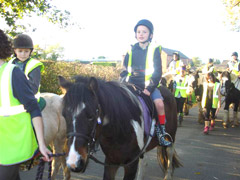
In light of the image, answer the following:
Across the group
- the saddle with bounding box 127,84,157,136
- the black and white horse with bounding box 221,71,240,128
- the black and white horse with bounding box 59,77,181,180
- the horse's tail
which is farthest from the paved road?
the black and white horse with bounding box 59,77,181,180

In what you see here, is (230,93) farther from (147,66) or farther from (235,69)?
(147,66)

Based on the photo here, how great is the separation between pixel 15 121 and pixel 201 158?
4913mm

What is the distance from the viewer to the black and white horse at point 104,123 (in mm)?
2008

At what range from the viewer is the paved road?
4.52 m

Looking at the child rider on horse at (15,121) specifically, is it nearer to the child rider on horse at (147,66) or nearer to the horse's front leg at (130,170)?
the horse's front leg at (130,170)

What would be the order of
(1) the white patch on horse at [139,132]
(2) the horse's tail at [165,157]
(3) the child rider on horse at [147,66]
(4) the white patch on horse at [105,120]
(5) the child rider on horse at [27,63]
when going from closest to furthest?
(4) the white patch on horse at [105,120] → (1) the white patch on horse at [139,132] → (5) the child rider on horse at [27,63] → (3) the child rider on horse at [147,66] → (2) the horse's tail at [165,157]

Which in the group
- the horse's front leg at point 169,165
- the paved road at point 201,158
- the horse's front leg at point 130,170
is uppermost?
the horse's front leg at point 130,170

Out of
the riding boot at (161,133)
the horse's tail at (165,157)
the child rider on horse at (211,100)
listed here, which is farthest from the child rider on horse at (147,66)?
the child rider on horse at (211,100)

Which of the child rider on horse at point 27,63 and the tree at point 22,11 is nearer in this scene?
the child rider on horse at point 27,63

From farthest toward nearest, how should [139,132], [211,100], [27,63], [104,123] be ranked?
[211,100], [27,63], [139,132], [104,123]

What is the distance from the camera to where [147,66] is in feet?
11.5

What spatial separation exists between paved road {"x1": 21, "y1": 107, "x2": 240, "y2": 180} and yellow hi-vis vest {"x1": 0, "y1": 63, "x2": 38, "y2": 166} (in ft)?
8.51

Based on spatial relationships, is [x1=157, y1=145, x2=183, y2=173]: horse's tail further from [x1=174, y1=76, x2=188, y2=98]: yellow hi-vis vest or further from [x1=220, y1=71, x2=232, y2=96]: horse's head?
[x1=220, y1=71, x2=232, y2=96]: horse's head

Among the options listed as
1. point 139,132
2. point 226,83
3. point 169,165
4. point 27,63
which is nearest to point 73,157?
point 139,132
